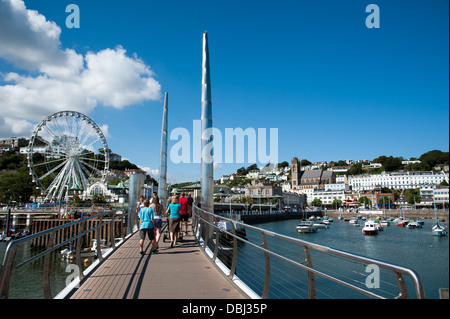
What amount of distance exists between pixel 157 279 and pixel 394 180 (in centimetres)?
18485

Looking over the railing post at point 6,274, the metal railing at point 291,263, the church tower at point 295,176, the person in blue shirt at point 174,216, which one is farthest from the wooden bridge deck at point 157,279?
the church tower at point 295,176

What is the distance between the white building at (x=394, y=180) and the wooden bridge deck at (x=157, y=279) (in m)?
155

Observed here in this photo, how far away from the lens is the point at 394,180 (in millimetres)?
169500

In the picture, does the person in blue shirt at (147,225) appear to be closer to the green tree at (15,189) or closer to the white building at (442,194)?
the white building at (442,194)

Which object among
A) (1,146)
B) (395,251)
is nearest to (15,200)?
(395,251)

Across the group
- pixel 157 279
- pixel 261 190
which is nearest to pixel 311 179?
pixel 261 190

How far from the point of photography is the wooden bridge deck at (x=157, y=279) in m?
5.13

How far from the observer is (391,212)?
122 metres

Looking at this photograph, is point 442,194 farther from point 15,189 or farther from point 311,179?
point 311,179

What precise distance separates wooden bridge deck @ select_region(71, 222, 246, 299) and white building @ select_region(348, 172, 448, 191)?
508 ft
